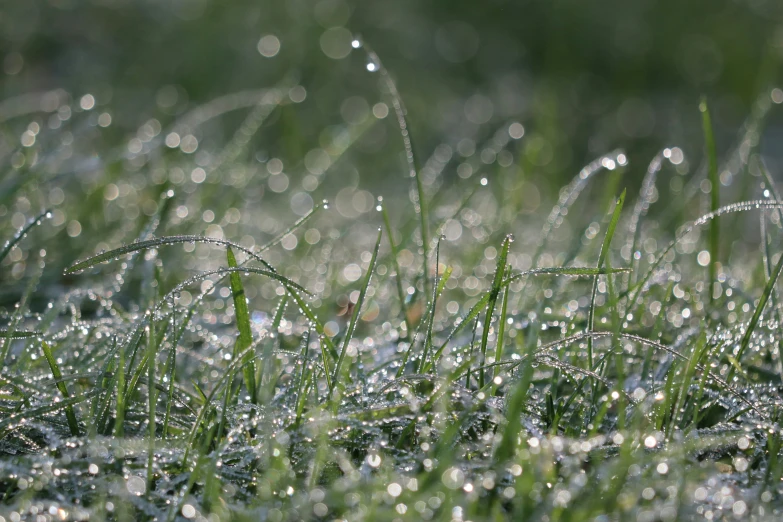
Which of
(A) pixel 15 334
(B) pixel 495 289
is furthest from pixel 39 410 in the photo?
(B) pixel 495 289

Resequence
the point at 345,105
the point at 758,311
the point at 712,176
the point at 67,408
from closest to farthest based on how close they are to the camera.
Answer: the point at 67,408 < the point at 758,311 < the point at 712,176 < the point at 345,105

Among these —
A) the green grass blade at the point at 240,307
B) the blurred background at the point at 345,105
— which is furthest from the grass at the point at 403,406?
the blurred background at the point at 345,105

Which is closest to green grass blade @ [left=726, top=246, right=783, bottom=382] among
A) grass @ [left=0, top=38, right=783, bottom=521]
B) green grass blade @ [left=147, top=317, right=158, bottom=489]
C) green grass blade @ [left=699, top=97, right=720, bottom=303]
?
grass @ [left=0, top=38, right=783, bottom=521]

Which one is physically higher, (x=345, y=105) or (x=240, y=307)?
(x=345, y=105)

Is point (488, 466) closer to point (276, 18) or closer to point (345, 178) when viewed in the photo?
point (345, 178)

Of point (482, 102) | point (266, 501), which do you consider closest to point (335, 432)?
point (266, 501)

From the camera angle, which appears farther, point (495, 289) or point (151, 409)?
point (495, 289)

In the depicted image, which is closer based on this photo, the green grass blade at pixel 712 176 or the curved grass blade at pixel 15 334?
the curved grass blade at pixel 15 334

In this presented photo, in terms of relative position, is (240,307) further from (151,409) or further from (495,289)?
(495,289)

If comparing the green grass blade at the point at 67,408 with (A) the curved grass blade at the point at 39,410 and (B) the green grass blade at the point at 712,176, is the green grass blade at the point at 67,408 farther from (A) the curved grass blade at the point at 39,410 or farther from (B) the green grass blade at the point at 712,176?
(B) the green grass blade at the point at 712,176

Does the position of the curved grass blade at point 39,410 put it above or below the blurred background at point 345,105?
below
